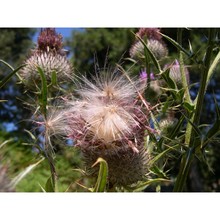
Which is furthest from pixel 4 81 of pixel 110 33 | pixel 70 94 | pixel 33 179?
pixel 110 33

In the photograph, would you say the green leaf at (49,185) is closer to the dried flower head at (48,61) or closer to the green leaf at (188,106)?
the green leaf at (188,106)

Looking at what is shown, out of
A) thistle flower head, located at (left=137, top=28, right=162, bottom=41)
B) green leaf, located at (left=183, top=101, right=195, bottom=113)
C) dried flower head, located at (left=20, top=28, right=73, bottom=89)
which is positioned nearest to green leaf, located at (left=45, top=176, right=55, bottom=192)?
green leaf, located at (left=183, top=101, right=195, bottom=113)

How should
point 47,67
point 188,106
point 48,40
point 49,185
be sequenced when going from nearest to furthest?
point 49,185 < point 188,106 < point 47,67 < point 48,40

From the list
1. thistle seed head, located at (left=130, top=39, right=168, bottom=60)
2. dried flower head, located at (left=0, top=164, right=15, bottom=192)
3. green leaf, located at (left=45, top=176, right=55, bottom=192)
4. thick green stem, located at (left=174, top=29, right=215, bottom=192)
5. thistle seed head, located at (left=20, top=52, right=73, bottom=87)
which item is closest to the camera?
dried flower head, located at (left=0, top=164, right=15, bottom=192)

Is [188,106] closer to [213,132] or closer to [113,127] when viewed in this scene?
[213,132]

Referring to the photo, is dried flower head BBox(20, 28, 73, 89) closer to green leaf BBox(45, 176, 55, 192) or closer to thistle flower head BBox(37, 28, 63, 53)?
thistle flower head BBox(37, 28, 63, 53)

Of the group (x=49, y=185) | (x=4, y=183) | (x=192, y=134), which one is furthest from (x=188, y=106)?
(x=4, y=183)

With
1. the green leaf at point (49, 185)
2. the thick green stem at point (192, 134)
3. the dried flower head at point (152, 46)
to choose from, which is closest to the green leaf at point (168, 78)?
the thick green stem at point (192, 134)

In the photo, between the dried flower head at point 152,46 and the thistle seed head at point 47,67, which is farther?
the dried flower head at point 152,46

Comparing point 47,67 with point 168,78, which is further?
point 47,67

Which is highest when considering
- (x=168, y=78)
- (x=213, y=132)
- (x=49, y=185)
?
(x=168, y=78)

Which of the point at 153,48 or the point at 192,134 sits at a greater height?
the point at 153,48
